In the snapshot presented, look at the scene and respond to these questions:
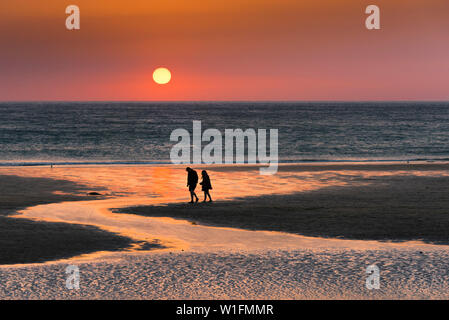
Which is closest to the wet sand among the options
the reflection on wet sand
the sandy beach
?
the sandy beach

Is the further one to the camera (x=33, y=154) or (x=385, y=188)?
(x=33, y=154)

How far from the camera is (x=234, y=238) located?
17625 mm

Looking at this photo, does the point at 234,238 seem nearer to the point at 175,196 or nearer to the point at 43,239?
the point at 43,239

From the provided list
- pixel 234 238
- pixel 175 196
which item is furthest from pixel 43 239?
pixel 175 196

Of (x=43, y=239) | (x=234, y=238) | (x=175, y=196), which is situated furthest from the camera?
(x=175, y=196)

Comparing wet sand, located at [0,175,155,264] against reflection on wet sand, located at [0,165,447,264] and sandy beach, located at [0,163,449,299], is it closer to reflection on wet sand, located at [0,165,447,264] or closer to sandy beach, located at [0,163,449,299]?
sandy beach, located at [0,163,449,299]

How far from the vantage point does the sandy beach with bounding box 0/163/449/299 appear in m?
12.3

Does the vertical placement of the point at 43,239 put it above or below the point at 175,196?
above

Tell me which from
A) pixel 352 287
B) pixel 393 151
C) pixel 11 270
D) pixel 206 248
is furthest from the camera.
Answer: pixel 393 151

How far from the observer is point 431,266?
45.8 feet

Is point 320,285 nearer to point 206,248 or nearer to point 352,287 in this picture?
point 352,287
